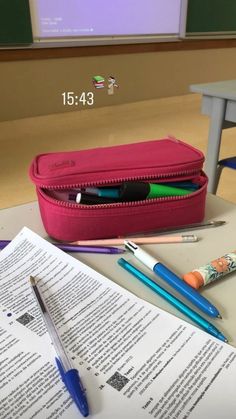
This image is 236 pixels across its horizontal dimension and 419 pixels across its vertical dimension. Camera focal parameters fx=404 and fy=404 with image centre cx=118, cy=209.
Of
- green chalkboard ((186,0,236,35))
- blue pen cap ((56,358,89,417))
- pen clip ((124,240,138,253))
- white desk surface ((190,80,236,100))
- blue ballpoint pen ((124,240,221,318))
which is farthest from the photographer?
green chalkboard ((186,0,236,35))

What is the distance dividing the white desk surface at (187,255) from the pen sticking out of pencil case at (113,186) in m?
0.04

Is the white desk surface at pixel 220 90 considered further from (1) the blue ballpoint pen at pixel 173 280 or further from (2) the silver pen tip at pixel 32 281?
(2) the silver pen tip at pixel 32 281

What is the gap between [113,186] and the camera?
0.64 meters

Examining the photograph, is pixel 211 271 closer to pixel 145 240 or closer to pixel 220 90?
pixel 145 240

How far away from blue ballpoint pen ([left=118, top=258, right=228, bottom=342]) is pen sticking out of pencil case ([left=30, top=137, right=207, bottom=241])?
0.27ft

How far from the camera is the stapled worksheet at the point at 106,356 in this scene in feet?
1.23

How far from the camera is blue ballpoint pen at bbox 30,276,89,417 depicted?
37 cm

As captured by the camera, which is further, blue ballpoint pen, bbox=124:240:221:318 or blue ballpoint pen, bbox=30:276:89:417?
blue ballpoint pen, bbox=124:240:221:318

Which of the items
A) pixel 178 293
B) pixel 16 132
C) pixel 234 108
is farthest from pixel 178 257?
pixel 16 132

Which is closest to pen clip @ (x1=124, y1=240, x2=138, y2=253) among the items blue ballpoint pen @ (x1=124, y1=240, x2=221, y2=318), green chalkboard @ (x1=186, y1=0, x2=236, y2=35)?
blue ballpoint pen @ (x1=124, y1=240, x2=221, y2=318)

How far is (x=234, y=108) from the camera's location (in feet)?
4.68

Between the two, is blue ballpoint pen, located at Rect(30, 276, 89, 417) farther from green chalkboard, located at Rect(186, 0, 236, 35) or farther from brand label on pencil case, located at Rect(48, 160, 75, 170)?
green chalkboard, located at Rect(186, 0, 236, 35)

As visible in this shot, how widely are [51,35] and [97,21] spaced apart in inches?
17.0

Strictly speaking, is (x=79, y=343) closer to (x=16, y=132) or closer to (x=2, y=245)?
(x=2, y=245)
